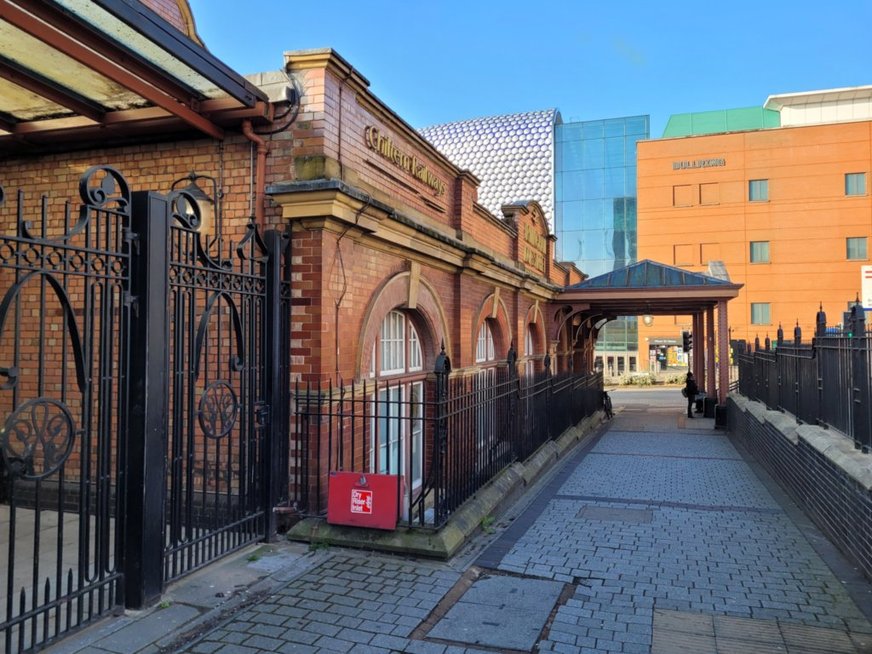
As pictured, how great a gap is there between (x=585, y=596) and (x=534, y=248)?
10.7 metres

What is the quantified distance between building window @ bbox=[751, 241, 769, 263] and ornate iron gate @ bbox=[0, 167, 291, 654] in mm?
45128

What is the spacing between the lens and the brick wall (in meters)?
5.27

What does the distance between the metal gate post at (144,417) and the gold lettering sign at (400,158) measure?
9.45ft

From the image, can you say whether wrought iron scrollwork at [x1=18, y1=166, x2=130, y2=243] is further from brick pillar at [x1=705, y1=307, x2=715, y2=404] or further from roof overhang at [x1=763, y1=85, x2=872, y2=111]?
roof overhang at [x1=763, y1=85, x2=872, y2=111]

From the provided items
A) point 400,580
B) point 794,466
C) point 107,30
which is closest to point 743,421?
point 794,466

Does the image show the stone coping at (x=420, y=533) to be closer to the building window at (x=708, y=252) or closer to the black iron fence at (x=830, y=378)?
the black iron fence at (x=830, y=378)

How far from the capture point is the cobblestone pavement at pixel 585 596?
13.1ft

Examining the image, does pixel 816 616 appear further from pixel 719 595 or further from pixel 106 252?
pixel 106 252

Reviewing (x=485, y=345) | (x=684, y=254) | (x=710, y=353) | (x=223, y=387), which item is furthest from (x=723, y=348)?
(x=684, y=254)

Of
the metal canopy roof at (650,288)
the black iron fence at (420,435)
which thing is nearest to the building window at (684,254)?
the metal canopy roof at (650,288)

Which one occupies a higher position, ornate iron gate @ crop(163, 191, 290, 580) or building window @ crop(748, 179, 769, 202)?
A: building window @ crop(748, 179, 769, 202)

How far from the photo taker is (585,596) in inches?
188

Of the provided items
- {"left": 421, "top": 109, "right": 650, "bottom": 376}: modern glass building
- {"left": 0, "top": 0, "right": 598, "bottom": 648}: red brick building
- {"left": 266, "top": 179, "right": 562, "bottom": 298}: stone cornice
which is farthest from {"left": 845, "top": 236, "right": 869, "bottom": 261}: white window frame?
{"left": 0, "top": 0, "right": 598, "bottom": 648}: red brick building

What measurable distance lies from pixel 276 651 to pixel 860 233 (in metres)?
49.0
